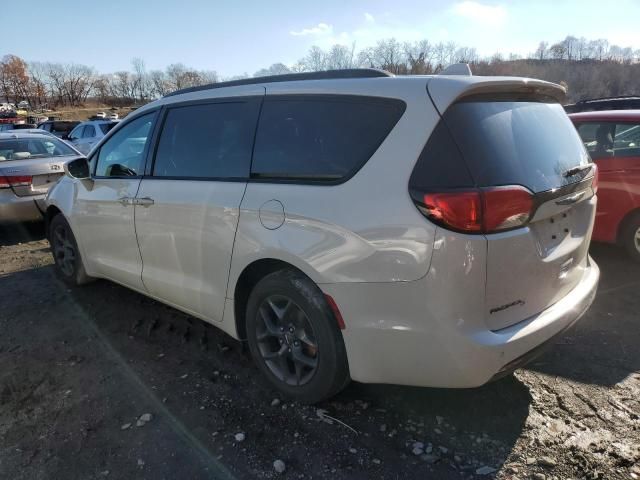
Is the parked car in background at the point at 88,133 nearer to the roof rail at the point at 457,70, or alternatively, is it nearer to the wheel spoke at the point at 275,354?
the wheel spoke at the point at 275,354

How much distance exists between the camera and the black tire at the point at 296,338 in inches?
97.5

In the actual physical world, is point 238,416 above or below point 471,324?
below

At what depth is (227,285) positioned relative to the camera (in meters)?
2.95

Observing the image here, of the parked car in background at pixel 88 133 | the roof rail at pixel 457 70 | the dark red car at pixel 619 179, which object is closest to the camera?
the roof rail at pixel 457 70

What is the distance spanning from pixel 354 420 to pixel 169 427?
1054 millimetres

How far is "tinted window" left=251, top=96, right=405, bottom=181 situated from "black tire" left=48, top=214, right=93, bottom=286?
2.81m

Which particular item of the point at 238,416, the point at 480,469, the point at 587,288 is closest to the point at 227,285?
the point at 238,416

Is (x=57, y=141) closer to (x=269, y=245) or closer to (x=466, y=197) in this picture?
(x=269, y=245)

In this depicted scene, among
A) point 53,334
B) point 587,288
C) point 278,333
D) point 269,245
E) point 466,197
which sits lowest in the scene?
point 53,334

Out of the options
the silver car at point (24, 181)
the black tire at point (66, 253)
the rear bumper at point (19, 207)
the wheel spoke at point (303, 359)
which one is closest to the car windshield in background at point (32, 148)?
the silver car at point (24, 181)

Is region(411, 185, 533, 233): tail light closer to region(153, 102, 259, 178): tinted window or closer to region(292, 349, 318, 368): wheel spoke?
region(292, 349, 318, 368): wheel spoke

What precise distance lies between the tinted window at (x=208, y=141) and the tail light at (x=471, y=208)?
49.3 inches

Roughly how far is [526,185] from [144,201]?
2627mm

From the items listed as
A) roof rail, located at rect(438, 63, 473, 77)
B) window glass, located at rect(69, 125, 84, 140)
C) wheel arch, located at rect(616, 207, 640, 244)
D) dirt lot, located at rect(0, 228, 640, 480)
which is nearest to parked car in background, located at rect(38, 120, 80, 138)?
window glass, located at rect(69, 125, 84, 140)
